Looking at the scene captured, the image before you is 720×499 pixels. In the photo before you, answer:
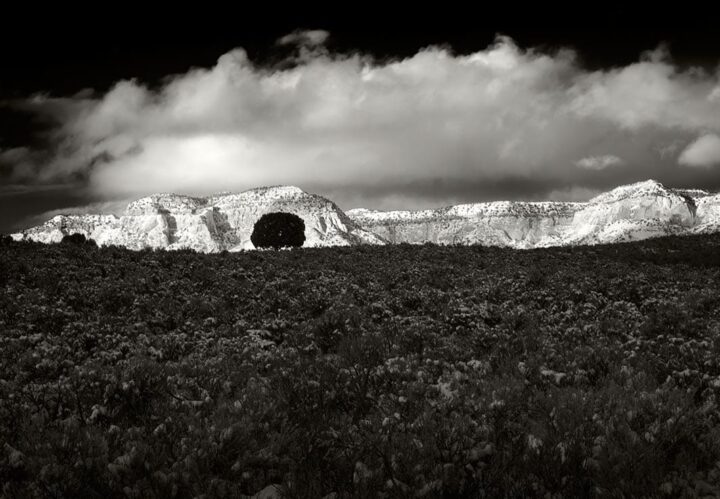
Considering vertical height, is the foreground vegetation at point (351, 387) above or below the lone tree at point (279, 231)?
below

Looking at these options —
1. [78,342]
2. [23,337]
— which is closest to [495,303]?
[78,342]

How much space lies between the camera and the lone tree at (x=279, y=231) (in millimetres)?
59938

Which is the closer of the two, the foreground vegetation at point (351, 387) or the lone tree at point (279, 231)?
the foreground vegetation at point (351, 387)

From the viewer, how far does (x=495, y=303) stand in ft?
51.4

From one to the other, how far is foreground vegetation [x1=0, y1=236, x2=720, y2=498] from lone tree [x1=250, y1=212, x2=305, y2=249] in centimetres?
4195

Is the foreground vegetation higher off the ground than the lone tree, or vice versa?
the lone tree

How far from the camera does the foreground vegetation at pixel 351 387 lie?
5.17 m

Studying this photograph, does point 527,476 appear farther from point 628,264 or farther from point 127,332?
point 628,264

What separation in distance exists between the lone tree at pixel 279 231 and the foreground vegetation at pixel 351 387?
4195 centimetres

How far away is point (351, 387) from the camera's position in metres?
8.05

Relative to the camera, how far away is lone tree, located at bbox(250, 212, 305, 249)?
197ft

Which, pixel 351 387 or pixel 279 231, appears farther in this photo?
pixel 279 231

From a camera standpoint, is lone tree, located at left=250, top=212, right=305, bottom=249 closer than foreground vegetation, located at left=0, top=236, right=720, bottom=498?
No

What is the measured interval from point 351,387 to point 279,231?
52979 millimetres
